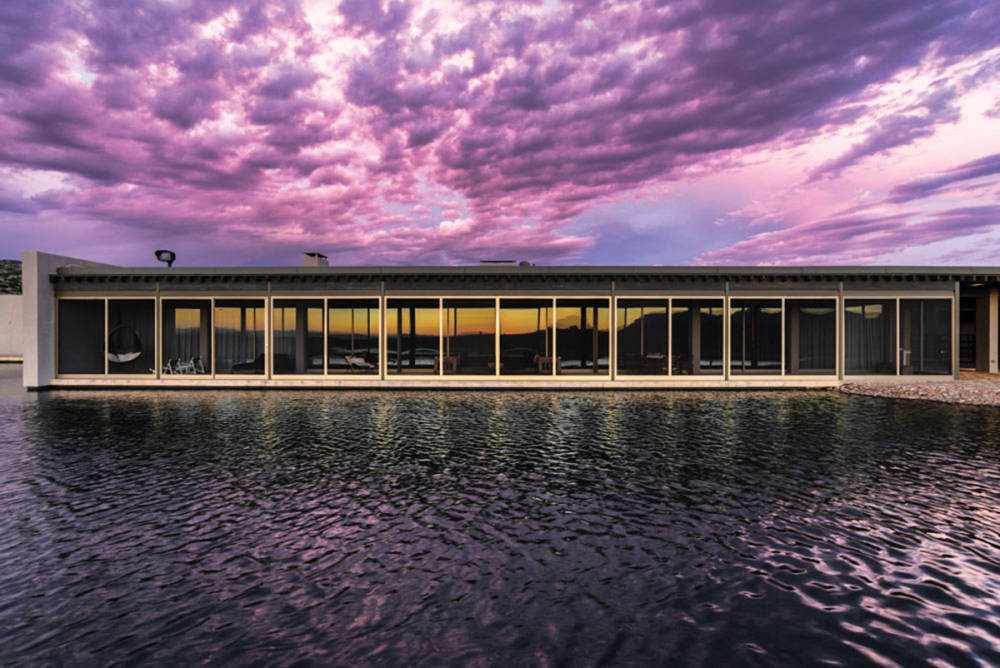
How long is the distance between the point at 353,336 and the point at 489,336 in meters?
5.19

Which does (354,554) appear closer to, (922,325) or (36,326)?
(36,326)

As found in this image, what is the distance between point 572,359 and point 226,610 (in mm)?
16503

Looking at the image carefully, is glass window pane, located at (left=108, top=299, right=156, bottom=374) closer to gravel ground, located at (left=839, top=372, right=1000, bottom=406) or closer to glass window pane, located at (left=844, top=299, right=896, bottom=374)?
gravel ground, located at (left=839, top=372, right=1000, bottom=406)

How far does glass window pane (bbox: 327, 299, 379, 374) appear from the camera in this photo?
18594 mm

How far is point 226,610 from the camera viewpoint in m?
3.72

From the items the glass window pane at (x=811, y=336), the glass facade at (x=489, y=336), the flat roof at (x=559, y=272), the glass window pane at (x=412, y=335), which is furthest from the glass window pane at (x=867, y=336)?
the glass window pane at (x=412, y=335)

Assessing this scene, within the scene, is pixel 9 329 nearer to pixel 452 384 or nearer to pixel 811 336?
pixel 452 384

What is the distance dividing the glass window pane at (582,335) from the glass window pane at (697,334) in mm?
2560

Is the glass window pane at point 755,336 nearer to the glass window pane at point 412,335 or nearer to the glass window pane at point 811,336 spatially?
the glass window pane at point 811,336

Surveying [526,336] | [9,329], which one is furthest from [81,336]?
[9,329]

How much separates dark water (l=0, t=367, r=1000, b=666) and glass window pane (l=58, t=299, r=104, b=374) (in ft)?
38.0

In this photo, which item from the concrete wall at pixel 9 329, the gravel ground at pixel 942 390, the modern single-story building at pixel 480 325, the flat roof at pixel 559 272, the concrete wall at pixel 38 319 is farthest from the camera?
the concrete wall at pixel 9 329

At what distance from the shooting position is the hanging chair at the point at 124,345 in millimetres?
18766

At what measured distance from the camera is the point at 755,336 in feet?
63.2
